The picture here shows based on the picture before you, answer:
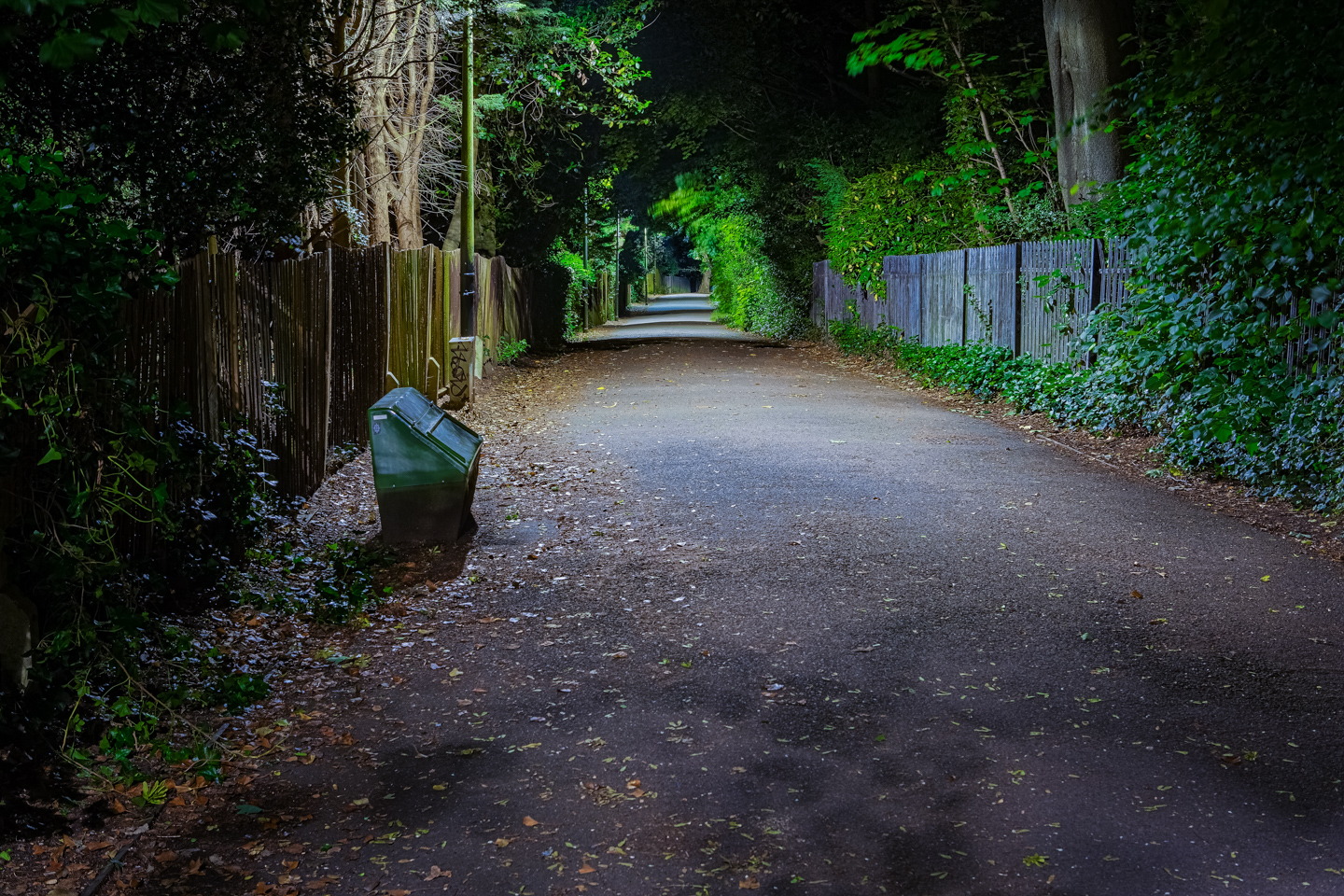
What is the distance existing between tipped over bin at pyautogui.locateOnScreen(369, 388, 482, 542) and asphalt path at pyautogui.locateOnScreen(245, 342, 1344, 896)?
38cm

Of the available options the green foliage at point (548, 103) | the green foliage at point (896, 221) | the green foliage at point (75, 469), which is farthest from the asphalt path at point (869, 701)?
the green foliage at point (896, 221)

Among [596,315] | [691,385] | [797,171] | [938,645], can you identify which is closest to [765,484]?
[938,645]

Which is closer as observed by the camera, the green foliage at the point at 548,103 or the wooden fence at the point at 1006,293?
the wooden fence at the point at 1006,293

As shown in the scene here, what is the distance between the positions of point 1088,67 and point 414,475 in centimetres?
1112

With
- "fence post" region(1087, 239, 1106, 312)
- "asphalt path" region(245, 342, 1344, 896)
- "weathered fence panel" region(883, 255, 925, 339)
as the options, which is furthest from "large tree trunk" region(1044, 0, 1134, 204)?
"asphalt path" region(245, 342, 1344, 896)

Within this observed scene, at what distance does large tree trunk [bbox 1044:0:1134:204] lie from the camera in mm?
14180

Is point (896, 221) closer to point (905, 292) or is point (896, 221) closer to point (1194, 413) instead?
point (905, 292)

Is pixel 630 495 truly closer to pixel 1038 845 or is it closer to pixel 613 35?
pixel 1038 845

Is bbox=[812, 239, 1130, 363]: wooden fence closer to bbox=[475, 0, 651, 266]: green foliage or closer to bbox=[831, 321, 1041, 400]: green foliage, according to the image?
bbox=[831, 321, 1041, 400]: green foliage

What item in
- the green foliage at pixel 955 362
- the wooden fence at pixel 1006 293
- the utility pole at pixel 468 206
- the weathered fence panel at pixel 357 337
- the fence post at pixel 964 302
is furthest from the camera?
the fence post at pixel 964 302

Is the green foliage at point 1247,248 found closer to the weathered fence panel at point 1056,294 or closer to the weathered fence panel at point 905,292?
the weathered fence panel at point 1056,294

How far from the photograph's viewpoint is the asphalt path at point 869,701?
3574 mm

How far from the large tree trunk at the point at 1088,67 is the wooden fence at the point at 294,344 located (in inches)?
321

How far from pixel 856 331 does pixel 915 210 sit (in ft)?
9.90
